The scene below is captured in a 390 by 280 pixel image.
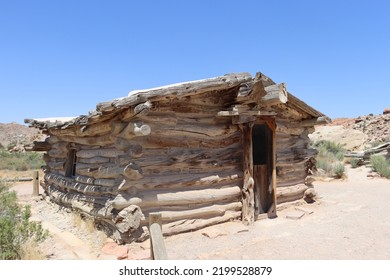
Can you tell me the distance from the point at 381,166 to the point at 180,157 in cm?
1334

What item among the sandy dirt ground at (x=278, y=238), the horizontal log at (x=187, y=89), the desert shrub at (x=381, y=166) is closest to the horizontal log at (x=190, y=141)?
the horizontal log at (x=187, y=89)

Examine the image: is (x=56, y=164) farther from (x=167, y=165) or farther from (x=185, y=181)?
(x=185, y=181)

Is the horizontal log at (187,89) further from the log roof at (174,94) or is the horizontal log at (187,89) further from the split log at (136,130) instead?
the split log at (136,130)

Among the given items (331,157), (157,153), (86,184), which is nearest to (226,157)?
(157,153)

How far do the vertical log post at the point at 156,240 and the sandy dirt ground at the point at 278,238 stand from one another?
1.59 m

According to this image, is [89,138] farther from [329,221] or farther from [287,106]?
[329,221]

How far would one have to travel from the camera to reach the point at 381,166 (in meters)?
15.8

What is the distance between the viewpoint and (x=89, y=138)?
7746 millimetres

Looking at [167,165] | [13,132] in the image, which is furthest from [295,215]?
[13,132]

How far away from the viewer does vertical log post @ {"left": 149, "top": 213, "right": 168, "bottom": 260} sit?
3.74m

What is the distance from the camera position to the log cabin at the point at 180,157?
240 inches

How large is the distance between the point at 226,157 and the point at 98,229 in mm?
A: 3316
